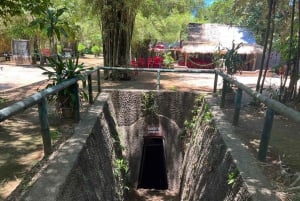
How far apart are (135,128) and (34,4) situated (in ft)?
14.0

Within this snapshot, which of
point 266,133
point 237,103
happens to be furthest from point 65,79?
point 266,133

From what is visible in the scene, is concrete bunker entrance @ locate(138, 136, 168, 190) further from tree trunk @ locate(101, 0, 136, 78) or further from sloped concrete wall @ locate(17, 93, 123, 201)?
sloped concrete wall @ locate(17, 93, 123, 201)

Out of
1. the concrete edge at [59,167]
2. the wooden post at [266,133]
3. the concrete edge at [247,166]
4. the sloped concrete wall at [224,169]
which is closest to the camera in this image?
the concrete edge at [59,167]

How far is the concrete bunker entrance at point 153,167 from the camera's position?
31.1 ft

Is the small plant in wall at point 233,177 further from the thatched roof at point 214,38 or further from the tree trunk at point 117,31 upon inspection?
the thatched roof at point 214,38

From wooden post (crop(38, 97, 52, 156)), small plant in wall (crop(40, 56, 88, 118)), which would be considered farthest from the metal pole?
wooden post (crop(38, 97, 52, 156))

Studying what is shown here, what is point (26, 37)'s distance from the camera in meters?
23.9

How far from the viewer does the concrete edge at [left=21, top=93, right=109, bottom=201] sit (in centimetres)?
243

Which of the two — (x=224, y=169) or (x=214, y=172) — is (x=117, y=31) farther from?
(x=224, y=169)

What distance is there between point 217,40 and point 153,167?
60.0 ft

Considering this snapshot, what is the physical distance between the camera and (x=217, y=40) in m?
25.8

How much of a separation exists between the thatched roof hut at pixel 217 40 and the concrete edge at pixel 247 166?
20.0 meters

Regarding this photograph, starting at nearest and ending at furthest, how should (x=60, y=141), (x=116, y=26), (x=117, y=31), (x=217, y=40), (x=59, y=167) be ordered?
1. (x=59, y=167)
2. (x=60, y=141)
3. (x=116, y=26)
4. (x=117, y=31)
5. (x=217, y=40)

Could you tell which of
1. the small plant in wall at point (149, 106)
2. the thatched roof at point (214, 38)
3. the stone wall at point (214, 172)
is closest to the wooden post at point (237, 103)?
the stone wall at point (214, 172)
